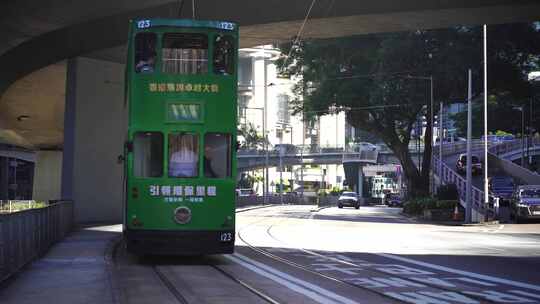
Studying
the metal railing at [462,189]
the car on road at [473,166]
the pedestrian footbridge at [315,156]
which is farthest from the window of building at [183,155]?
the pedestrian footbridge at [315,156]

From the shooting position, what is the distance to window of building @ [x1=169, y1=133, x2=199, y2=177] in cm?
1692

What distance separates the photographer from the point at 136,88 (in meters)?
17.0

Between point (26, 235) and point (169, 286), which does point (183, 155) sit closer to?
point (26, 235)

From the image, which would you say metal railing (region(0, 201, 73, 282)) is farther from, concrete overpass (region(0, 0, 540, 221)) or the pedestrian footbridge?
the pedestrian footbridge

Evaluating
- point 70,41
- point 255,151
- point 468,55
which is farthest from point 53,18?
point 255,151

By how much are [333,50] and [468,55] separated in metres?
9.27

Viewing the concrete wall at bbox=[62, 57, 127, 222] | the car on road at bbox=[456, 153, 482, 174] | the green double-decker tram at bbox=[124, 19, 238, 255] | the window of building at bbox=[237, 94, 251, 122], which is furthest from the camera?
the window of building at bbox=[237, 94, 251, 122]

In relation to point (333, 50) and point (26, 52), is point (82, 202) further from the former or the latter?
point (333, 50)

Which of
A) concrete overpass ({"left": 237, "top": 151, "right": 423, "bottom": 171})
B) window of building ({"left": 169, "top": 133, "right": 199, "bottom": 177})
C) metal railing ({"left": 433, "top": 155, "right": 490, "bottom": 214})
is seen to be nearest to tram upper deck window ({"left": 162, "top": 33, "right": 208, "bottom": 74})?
window of building ({"left": 169, "top": 133, "right": 199, "bottom": 177})

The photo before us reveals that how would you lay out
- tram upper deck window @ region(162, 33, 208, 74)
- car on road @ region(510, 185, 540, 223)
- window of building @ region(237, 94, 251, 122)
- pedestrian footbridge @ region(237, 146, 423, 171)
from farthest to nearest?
window of building @ region(237, 94, 251, 122) → pedestrian footbridge @ region(237, 146, 423, 171) → car on road @ region(510, 185, 540, 223) → tram upper deck window @ region(162, 33, 208, 74)

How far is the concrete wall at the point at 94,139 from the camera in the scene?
3538 centimetres

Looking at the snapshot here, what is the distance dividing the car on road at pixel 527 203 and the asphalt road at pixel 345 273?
13.3m

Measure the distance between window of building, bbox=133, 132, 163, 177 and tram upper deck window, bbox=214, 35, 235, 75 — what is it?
75.3 inches

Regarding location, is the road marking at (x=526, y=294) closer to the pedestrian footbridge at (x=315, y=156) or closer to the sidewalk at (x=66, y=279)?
the sidewalk at (x=66, y=279)
